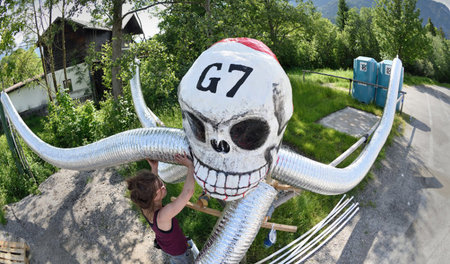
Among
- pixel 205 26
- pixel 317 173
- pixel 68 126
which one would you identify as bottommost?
pixel 68 126

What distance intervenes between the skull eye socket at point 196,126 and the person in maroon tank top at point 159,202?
0.40 m

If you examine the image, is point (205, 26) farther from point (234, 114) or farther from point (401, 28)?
point (401, 28)

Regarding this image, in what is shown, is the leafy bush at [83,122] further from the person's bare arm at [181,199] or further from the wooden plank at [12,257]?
the person's bare arm at [181,199]

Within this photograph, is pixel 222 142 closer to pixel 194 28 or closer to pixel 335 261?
pixel 335 261

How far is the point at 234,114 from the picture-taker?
197cm

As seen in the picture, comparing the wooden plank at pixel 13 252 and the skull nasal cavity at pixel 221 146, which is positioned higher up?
the skull nasal cavity at pixel 221 146

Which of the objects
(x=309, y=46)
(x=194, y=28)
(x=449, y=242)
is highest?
(x=194, y=28)

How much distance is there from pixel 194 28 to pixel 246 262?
3.72 meters

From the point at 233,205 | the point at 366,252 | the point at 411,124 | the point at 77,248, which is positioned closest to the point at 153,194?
the point at 233,205

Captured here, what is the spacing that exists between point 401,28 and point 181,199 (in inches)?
442

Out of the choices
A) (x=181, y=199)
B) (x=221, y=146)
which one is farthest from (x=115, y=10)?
(x=221, y=146)

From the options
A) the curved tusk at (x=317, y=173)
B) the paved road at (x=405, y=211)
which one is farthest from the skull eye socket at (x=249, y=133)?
the paved road at (x=405, y=211)

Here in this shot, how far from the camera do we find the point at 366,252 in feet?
13.0

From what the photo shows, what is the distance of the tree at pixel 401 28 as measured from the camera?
10.8 metres
